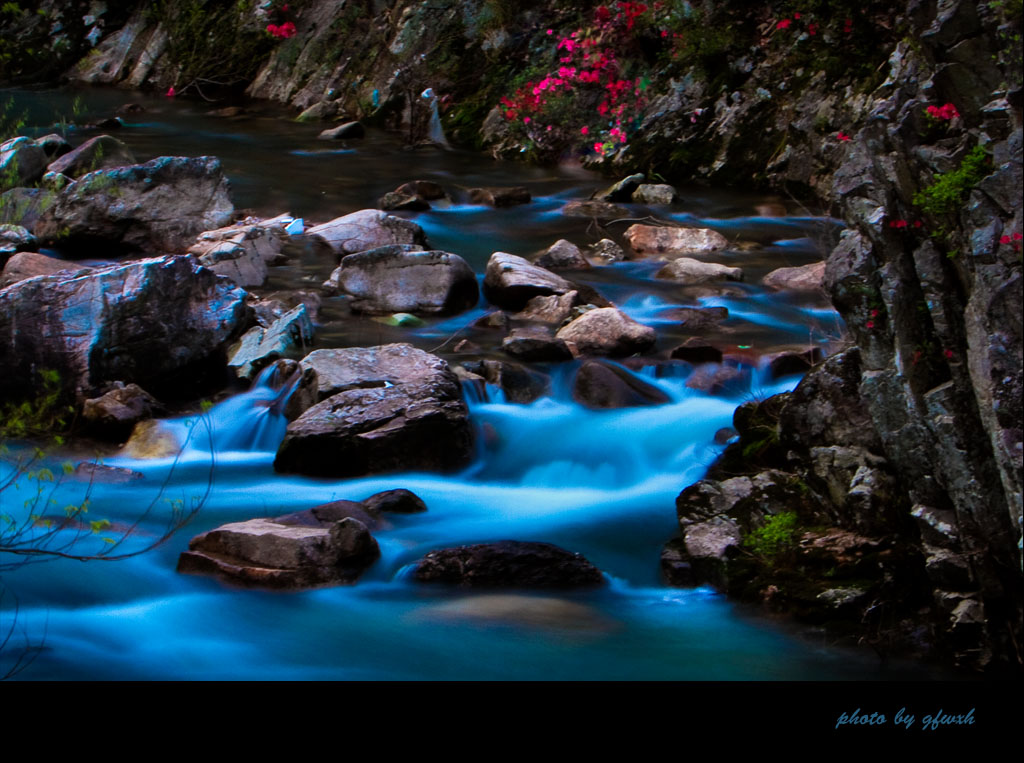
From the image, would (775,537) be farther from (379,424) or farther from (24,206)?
(24,206)

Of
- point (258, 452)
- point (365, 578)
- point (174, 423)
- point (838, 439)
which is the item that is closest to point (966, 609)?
point (838, 439)

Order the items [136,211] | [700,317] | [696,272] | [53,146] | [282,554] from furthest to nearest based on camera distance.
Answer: [53,146]
[136,211]
[696,272]
[700,317]
[282,554]

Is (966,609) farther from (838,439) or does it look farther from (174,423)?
(174,423)

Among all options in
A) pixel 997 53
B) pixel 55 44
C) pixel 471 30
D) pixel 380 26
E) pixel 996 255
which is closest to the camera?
pixel 996 255

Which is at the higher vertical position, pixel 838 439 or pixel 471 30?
pixel 471 30

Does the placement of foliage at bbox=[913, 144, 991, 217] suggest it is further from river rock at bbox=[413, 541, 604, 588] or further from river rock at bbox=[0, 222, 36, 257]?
river rock at bbox=[0, 222, 36, 257]

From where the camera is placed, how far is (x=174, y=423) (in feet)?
20.9

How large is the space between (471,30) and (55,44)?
11789 millimetres

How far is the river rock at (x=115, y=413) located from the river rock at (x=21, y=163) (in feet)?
17.9

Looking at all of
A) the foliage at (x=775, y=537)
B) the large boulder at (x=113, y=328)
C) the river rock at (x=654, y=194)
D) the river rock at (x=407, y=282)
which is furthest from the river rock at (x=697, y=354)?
the river rock at (x=654, y=194)

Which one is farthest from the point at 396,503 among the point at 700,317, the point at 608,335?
the point at 700,317

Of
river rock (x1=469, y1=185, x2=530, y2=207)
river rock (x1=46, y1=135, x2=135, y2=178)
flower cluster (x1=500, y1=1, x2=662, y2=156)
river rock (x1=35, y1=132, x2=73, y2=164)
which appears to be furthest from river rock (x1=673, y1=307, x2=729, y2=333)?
river rock (x1=35, y1=132, x2=73, y2=164)

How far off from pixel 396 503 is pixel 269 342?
2299 millimetres

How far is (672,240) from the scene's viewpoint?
32.6 feet
